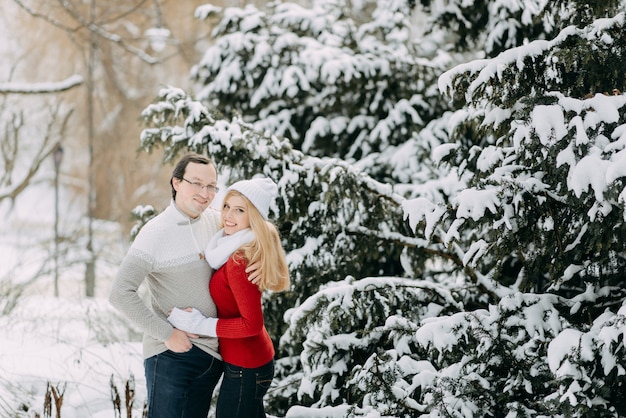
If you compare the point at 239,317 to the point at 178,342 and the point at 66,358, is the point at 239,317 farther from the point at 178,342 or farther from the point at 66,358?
the point at 66,358

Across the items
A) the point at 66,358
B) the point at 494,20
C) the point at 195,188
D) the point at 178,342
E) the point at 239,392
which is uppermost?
the point at 494,20

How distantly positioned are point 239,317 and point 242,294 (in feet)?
0.42

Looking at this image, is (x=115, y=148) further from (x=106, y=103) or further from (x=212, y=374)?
(x=212, y=374)

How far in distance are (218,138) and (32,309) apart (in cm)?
307

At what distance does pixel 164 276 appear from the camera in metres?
2.97

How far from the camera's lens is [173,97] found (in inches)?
174

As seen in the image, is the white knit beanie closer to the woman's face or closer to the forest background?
the woman's face

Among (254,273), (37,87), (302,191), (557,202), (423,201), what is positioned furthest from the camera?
(37,87)

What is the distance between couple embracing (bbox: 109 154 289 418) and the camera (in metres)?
2.86

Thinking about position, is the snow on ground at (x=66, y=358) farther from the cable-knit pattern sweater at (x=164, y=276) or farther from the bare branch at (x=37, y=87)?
the bare branch at (x=37, y=87)

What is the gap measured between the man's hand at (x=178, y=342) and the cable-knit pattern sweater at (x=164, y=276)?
0.08 feet

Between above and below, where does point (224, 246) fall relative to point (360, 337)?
above

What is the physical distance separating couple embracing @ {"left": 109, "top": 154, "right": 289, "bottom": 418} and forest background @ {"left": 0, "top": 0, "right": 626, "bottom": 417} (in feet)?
2.19

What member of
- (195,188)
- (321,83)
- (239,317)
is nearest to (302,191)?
(195,188)
